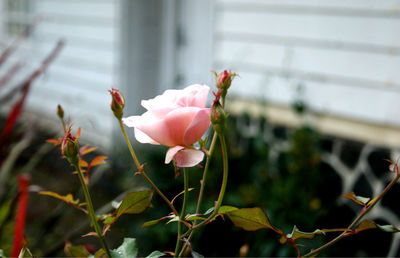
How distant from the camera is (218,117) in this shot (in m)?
0.34

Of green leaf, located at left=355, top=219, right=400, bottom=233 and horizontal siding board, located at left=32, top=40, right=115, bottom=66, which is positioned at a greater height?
green leaf, located at left=355, top=219, right=400, bottom=233

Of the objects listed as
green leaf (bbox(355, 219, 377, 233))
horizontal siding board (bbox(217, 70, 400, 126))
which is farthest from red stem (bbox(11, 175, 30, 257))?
horizontal siding board (bbox(217, 70, 400, 126))

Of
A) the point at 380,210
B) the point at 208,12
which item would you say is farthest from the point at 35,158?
the point at 208,12

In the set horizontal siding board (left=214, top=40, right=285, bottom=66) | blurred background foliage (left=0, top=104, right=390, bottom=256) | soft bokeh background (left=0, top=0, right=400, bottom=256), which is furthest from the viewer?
horizontal siding board (left=214, top=40, right=285, bottom=66)

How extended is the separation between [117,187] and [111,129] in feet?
2.24

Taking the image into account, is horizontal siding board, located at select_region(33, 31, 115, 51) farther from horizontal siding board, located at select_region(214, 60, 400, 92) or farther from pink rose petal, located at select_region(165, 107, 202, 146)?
pink rose petal, located at select_region(165, 107, 202, 146)

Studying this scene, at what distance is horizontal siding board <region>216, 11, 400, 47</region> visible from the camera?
1.75m

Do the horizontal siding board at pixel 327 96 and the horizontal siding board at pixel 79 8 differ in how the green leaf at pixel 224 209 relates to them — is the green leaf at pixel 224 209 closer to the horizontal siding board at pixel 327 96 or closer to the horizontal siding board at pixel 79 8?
the horizontal siding board at pixel 327 96

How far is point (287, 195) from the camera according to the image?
5.36 feet

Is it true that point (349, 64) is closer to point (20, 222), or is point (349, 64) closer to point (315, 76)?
point (315, 76)

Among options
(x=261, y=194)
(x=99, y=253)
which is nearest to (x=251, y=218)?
(x=99, y=253)

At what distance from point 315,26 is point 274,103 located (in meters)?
0.44

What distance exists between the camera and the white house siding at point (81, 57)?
2.90 m

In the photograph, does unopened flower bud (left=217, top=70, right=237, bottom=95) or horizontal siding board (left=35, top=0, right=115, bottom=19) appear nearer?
unopened flower bud (left=217, top=70, right=237, bottom=95)
